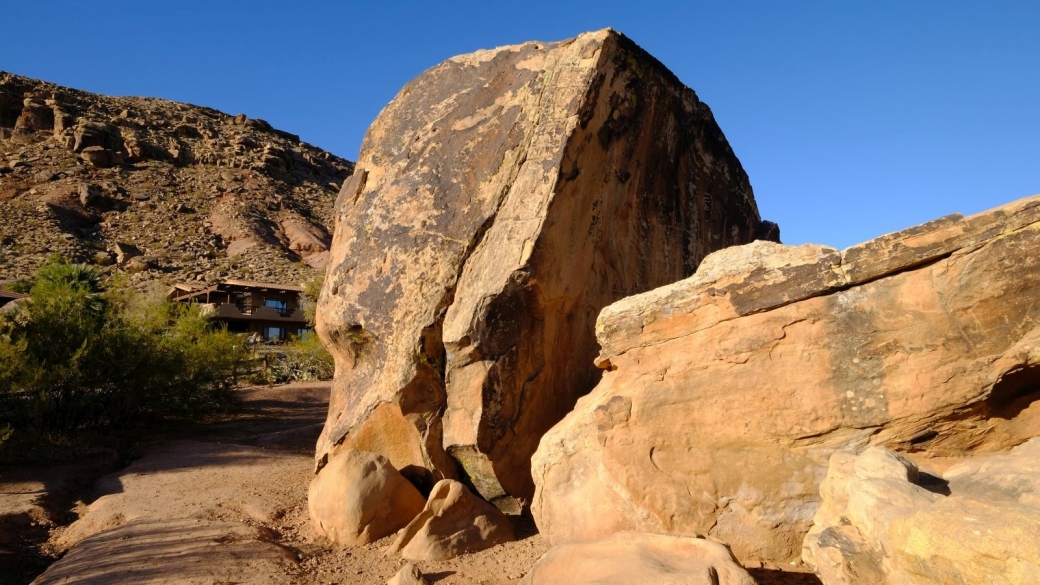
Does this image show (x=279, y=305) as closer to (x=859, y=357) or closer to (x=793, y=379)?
(x=793, y=379)

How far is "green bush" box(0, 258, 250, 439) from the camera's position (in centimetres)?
960

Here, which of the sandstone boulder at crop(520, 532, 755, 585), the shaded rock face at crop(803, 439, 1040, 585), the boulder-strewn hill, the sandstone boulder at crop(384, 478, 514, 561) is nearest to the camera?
the shaded rock face at crop(803, 439, 1040, 585)

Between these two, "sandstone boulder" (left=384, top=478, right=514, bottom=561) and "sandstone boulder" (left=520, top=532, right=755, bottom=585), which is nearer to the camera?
"sandstone boulder" (left=520, top=532, right=755, bottom=585)

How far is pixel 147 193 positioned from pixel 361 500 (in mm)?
39828

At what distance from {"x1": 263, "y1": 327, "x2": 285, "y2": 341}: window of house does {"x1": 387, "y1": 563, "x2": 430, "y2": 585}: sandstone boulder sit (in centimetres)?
2700

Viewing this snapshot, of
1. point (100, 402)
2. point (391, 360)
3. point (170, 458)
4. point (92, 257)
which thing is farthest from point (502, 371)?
point (92, 257)

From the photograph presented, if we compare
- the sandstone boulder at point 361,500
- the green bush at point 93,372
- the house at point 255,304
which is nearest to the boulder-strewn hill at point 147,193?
the house at point 255,304

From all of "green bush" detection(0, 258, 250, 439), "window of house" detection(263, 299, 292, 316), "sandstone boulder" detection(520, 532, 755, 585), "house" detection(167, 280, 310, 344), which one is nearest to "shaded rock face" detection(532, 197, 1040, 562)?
"sandstone boulder" detection(520, 532, 755, 585)

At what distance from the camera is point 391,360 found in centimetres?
644

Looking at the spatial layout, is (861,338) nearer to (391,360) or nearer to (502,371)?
(502,371)

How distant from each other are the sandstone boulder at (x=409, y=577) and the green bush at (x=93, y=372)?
6.49 m

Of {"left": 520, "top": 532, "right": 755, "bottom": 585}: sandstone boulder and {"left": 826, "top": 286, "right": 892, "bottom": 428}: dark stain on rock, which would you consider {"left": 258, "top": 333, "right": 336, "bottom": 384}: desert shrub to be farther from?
{"left": 826, "top": 286, "right": 892, "bottom": 428}: dark stain on rock

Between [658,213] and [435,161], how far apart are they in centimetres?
249

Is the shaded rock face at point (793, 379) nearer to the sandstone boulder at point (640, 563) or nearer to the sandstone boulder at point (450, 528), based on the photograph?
the sandstone boulder at point (450, 528)
